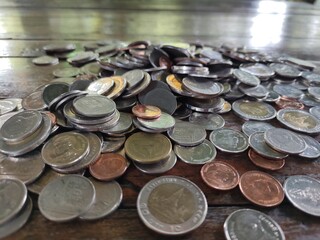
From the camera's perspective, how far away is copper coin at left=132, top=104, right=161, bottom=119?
78cm

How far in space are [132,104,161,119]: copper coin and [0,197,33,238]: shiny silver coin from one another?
382mm

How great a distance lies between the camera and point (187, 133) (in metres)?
0.79

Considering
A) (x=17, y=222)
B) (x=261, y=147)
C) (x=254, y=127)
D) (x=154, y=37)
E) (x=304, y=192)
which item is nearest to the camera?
(x=17, y=222)

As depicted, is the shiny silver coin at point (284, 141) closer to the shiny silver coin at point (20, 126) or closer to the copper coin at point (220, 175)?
the copper coin at point (220, 175)

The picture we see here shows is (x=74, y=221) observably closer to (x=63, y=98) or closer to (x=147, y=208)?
(x=147, y=208)

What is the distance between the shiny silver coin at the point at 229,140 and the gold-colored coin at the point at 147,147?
0.17 metres

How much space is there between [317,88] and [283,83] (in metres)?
0.14

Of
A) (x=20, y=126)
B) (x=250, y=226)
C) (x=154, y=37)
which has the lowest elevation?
(x=250, y=226)

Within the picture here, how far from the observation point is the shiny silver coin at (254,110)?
35.9 inches

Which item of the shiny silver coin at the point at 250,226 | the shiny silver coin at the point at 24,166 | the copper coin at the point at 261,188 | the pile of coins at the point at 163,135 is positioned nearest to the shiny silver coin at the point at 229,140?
the pile of coins at the point at 163,135

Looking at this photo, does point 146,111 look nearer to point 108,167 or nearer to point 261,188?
point 108,167

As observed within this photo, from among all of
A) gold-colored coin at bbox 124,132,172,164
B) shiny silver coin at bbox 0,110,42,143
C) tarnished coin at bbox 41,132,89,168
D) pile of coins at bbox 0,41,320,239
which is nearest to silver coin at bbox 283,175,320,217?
pile of coins at bbox 0,41,320,239

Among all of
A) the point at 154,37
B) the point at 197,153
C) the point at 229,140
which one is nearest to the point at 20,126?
the point at 197,153

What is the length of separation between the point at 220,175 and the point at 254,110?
384 mm
